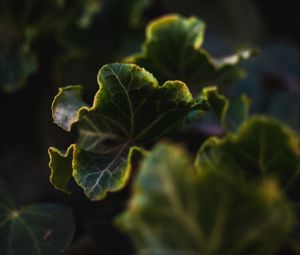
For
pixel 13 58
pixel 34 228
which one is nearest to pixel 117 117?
pixel 34 228

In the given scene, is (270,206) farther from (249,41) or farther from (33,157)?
(249,41)

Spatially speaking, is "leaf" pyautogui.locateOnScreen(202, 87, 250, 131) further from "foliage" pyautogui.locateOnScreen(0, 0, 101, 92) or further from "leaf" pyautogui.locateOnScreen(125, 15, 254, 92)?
"foliage" pyautogui.locateOnScreen(0, 0, 101, 92)

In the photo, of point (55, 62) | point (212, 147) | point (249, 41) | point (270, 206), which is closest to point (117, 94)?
point (212, 147)

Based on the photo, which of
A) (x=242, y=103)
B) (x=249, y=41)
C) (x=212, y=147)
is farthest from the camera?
(x=249, y=41)

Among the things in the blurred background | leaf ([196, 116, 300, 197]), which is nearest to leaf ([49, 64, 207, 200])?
leaf ([196, 116, 300, 197])

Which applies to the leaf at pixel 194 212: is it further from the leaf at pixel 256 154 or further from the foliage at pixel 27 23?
the foliage at pixel 27 23

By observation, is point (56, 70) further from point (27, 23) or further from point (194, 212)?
point (194, 212)
